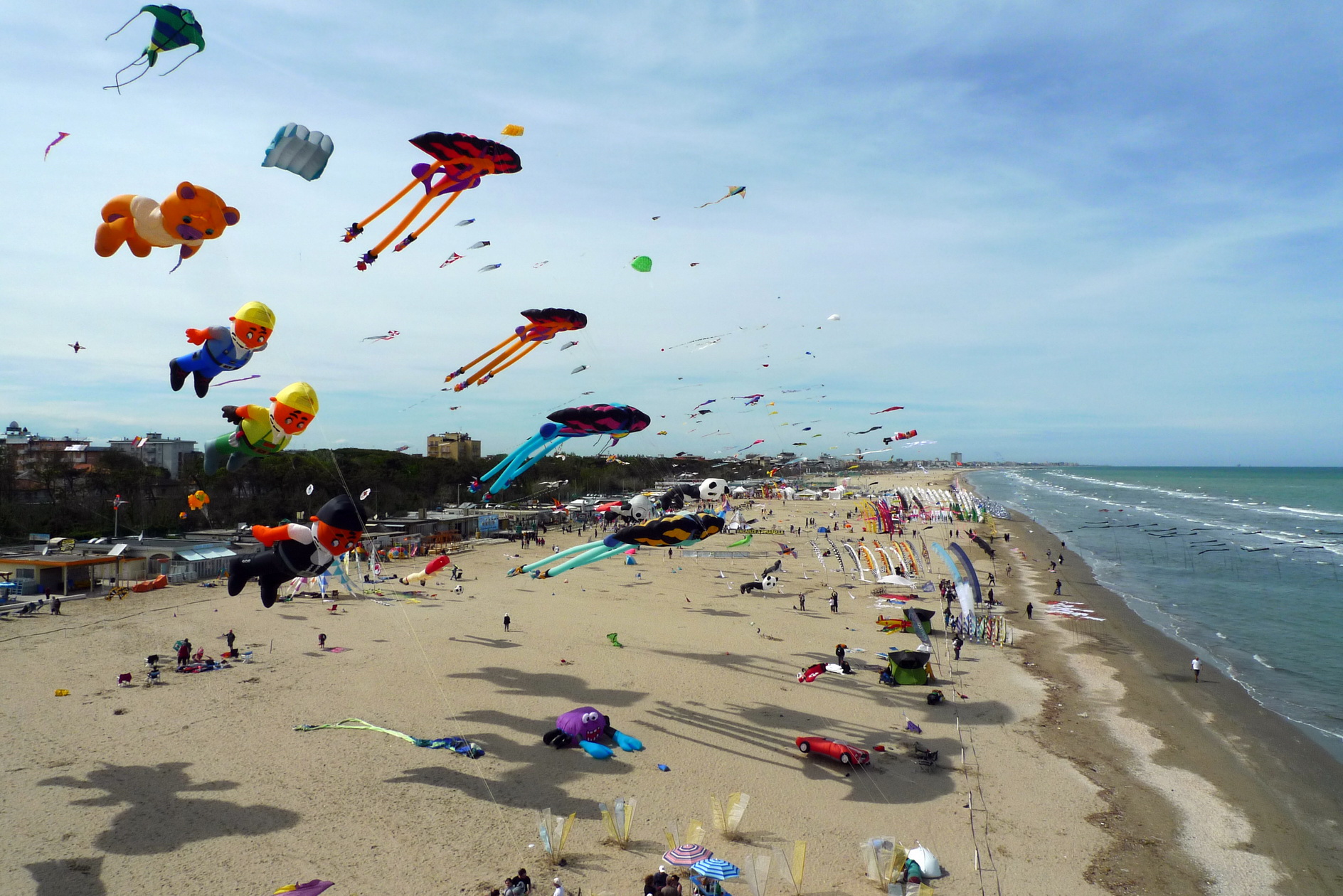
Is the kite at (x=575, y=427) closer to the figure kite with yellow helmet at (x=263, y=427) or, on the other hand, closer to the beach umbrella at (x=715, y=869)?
the figure kite with yellow helmet at (x=263, y=427)

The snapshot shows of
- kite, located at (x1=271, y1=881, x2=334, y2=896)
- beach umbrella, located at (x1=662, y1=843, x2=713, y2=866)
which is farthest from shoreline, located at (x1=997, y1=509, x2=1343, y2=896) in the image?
kite, located at (x1=271, y1=881, x2=334, y2=896)

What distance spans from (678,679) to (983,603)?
15.4 m

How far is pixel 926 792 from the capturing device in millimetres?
11164

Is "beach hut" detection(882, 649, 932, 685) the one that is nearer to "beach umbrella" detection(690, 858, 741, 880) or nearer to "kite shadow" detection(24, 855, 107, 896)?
"beach umbrella" detection(690, 858, 741, 880)

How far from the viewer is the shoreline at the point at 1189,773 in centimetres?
964

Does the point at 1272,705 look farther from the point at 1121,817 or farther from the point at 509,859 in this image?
the point at 509,859

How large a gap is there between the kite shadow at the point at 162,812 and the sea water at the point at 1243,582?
20.0 metres

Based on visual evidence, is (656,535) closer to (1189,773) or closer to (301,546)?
(301,546)

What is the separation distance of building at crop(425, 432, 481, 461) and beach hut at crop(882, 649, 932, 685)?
150 ft

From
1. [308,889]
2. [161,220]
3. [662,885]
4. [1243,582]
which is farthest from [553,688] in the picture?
[1243,582]

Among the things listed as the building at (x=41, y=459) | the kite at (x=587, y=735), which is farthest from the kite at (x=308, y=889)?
the building at (x=41, y=459)

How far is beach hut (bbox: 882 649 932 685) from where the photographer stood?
53.2ft

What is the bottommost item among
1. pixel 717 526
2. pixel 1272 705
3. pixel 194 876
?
pixel 1272 705

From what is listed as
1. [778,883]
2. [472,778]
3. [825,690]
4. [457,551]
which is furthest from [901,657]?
[457,551]
